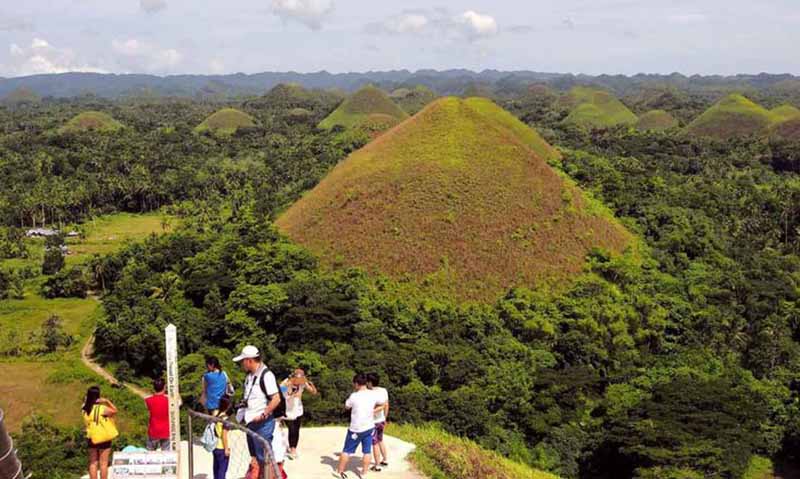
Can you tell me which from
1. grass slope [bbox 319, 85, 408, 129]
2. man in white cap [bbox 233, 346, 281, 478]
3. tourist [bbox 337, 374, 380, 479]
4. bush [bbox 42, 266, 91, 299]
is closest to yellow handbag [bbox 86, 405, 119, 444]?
man in white cap [bbox 233, 346, 281, 478]

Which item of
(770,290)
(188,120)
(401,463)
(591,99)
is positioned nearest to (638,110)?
(591,99)

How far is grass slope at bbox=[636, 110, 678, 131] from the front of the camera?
83119 millimetres

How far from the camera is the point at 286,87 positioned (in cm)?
13262

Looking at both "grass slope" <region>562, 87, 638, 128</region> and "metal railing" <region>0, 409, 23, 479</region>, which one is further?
"grass slope" <region>562, 87, 638, 128</region>

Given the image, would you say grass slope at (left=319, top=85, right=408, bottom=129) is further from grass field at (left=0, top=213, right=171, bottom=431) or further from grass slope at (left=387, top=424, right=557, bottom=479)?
grass slope at (left=387, top=424, right=557, bottom=479)

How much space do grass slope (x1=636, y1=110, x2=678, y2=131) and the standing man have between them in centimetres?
8158

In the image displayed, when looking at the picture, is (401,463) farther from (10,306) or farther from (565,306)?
(10,306)

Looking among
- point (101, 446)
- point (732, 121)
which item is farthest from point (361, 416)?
point (732, 121)

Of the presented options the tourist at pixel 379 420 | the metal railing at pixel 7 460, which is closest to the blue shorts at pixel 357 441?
the tourist at pixel 379 420

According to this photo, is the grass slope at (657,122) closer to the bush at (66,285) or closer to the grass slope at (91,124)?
the grass slope at (91,124)

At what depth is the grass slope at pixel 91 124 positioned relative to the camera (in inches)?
3275

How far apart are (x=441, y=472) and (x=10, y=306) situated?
25286 mm

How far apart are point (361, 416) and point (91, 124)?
291ft

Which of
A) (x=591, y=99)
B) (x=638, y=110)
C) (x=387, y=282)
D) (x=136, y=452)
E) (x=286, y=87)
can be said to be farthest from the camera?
(x=286, y=87)
